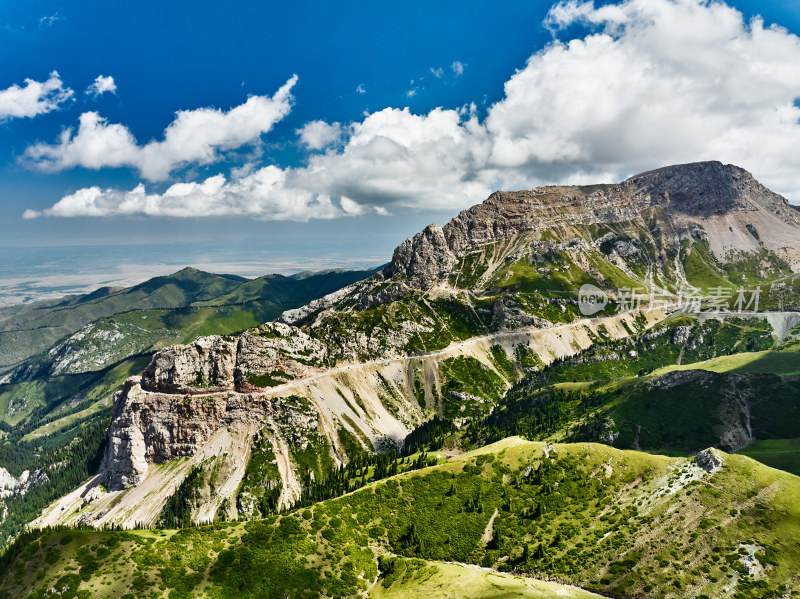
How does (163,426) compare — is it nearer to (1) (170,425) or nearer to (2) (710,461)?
(1) (170,425)

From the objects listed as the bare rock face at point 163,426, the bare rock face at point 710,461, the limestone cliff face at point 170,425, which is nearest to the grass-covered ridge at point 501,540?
the bare rock face at point 710,461

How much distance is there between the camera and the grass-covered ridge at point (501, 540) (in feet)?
246

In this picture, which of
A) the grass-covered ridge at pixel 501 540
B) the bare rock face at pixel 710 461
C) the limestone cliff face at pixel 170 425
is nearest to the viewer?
the grass-covered ridge at pixel 501 540

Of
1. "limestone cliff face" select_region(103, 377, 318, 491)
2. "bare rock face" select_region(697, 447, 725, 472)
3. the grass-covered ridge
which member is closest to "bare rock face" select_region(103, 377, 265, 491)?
"limestone cliff face" select_region(103, 377, 318, 491)

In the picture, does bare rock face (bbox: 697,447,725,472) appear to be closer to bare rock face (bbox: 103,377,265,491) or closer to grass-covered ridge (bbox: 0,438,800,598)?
grass-covered ridge (bbox: 0,438,800,598)

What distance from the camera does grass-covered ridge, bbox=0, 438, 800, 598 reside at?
75062 mm

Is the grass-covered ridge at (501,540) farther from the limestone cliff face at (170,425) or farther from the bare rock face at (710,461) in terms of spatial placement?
the limestone cliff face at (170,425)

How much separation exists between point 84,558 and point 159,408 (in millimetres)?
125502

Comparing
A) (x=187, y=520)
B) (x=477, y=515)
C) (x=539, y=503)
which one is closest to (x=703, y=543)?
(x=539, y=503)

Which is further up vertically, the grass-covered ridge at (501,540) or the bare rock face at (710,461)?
the bare rock face at (710,461)

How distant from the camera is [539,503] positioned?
10031 cm

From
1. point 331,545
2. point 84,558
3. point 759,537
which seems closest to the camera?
point 759,537

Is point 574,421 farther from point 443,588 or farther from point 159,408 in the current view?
point 159,408

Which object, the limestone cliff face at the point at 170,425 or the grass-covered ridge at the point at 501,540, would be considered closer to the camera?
the grass-covered ridge at the point at 501,540
